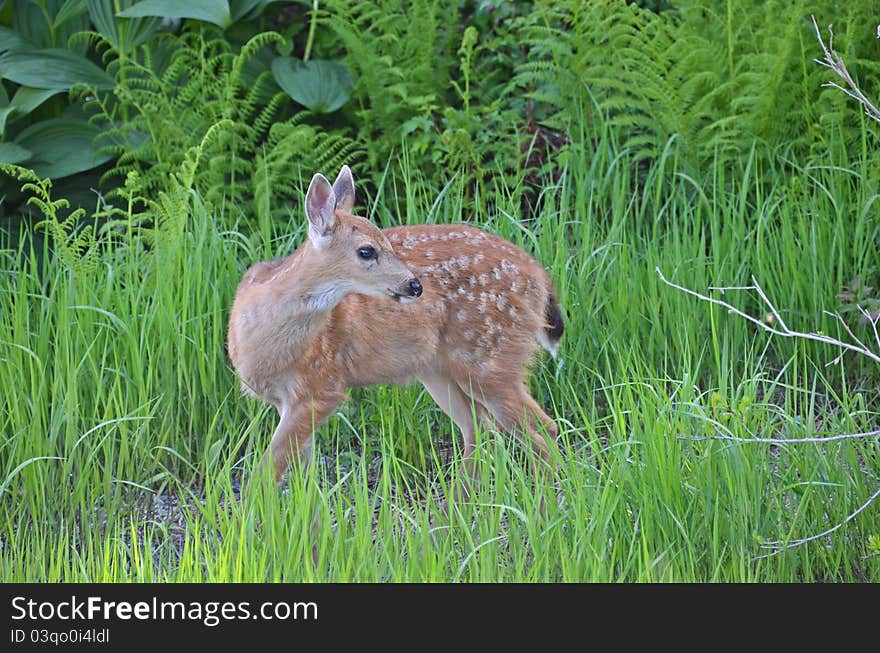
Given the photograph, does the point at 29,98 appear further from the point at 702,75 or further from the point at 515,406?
the point at 702,75

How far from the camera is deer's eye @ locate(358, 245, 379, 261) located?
17.2 feet

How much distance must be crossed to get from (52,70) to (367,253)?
318cm

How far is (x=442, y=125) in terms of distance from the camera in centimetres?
808

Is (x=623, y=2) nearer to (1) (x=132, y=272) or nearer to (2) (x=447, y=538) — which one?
(1) (x=132, y=272)

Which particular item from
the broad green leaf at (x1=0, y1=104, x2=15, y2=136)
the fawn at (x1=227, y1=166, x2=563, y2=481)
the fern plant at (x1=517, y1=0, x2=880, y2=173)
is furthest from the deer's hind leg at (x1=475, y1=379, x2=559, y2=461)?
the broad green leaf at (x1=0, y1=104, x2=15, y2=136)

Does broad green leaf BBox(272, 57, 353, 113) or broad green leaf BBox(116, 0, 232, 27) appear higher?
broad green leaf BBox(116, 0, 232, 27)

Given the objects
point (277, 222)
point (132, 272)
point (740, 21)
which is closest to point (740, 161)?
point (740, 21)

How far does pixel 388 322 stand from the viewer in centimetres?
571

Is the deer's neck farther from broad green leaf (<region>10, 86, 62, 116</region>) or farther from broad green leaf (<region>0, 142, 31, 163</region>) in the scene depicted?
broad green leaf (<region>10, 86, 62, 116</region>)

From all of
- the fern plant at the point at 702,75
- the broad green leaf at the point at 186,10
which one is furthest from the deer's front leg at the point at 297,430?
the broad green leaf at the point at 186,10

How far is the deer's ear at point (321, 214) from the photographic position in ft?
17.0

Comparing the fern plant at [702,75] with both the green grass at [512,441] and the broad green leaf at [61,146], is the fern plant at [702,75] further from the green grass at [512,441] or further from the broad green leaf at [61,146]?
the broad green leaf at [61,146]

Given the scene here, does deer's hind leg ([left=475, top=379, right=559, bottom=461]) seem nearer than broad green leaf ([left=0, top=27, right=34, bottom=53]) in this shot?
Yes

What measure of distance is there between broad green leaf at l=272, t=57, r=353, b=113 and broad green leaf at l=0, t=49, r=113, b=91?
945 mm
